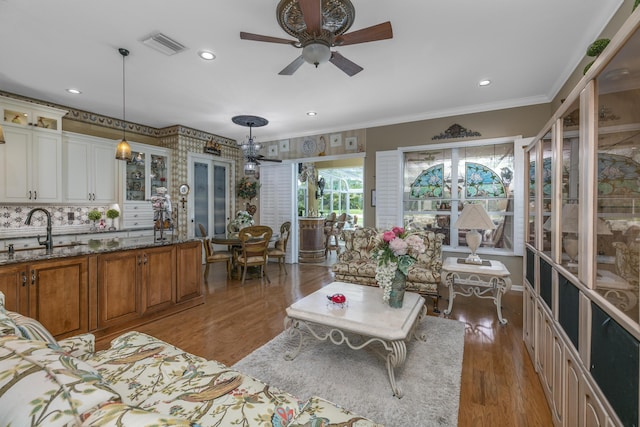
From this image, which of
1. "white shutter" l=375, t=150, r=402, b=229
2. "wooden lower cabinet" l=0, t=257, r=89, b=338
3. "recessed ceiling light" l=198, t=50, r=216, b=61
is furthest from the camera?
"white shutter" l=375, t=150, r=402, b=229

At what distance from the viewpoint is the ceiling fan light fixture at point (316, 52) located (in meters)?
1.99

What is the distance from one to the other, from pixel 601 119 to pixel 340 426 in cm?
156

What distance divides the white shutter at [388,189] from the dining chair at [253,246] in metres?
2.12

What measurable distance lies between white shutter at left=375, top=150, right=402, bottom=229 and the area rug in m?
2.65

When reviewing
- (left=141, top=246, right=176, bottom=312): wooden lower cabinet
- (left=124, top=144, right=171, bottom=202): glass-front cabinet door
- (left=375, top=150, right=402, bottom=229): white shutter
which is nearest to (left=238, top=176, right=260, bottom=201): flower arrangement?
(left=124, top=144, right=171, bottom=202): glass-front cabinet door

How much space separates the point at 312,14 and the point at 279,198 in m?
4.97

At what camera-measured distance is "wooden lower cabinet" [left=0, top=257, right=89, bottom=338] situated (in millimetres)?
2215

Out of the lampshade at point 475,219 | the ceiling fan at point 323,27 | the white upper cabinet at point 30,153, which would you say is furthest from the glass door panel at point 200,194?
the lampshade at point 475,219

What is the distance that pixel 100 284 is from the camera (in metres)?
2.71

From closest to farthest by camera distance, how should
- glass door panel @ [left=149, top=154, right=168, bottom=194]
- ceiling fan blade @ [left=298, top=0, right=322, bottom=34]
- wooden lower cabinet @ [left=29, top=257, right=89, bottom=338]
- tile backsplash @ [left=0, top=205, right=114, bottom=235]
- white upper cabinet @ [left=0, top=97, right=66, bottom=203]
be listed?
1. ceiling fan blade @ [left=298, top=0, right=322, bottom=34]
2. wooden lower cabinet @ [left=29, top=257, right=89, bottom=338]
3. white upper cabinet @ [left=0, top=97, right=66, bottom=203]
4. tile backsplash @ [left=0, top=205, right=114, bottom=235]
5. glass door panel @ [left=149, top=154, right=168, bottom=194]

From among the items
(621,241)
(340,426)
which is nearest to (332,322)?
(340,426)

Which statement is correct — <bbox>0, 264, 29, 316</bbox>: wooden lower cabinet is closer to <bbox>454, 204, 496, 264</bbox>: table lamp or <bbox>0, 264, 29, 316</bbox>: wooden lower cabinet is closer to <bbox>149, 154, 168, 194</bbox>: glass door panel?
<bbox>149, 154, 168, 194</bbox>: glass door panel

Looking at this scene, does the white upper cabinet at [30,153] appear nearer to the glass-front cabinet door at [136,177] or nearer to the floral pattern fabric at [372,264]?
the glass-front cabinet door at [136,177]

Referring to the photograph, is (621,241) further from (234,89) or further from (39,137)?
(39,137)
